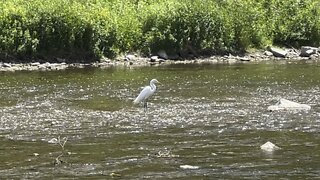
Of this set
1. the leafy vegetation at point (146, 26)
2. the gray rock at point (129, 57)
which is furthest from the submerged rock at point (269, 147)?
the gray rock at point (129, 57)

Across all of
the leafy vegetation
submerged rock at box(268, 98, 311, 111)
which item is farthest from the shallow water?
the leafy vegetation

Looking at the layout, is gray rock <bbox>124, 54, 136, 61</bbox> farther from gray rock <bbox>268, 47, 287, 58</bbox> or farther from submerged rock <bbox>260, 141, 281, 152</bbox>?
submerged rock <bbox>260, 141, 281, 152</bbox>

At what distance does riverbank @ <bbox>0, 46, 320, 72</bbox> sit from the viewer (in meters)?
41.7

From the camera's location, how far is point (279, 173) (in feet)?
46.9

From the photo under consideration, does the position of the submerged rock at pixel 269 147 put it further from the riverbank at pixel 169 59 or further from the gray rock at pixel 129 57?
the gray rock at pixel 129 57

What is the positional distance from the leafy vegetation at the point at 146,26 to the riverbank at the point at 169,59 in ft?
3.19

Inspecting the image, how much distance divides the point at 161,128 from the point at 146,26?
97.2ft

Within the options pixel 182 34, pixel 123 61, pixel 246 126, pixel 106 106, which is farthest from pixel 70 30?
pixel 246 126

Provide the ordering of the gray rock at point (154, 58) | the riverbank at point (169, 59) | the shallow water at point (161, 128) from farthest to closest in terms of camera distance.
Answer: the gray rock at point (154, 58), the riverbank at point (169, 59), the shallow water at point (161, 128)

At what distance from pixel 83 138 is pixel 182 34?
30.0 meters

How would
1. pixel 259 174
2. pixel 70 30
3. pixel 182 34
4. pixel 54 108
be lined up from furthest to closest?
pixel 182 34 < pixel 70 30 < pixel 54 108 < pixel 259 174

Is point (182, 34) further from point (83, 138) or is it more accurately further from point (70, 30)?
point (83, 138)

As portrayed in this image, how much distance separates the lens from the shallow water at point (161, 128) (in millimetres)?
14953

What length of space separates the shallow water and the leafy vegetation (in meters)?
9.20
